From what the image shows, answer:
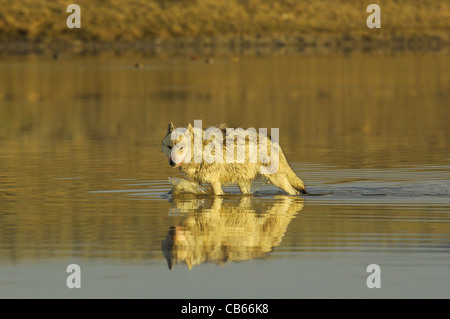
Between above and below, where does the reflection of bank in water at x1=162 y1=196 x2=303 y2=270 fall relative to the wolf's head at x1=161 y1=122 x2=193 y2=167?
below

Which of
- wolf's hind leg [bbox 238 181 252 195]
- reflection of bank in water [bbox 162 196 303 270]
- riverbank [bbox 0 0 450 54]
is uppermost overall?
riverbank [bbox 0 0 450 54]

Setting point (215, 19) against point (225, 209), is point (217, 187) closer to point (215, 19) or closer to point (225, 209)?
point (225, 209)

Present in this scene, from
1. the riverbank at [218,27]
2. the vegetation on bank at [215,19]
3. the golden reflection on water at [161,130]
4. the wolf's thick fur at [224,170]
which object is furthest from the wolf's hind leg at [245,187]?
the vegetation on bank at [215,19]

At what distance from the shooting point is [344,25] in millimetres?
92000

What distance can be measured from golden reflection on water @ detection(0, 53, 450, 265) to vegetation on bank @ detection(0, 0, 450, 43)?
21540 mm

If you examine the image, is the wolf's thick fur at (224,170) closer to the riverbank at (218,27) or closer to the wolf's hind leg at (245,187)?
the wolf's hind leg at (245,187)

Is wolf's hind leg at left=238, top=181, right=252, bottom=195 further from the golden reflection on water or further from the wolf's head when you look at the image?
the wolf's head

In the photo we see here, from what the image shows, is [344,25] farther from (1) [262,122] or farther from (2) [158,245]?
(2) [158,245]

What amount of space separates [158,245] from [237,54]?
60.7 m

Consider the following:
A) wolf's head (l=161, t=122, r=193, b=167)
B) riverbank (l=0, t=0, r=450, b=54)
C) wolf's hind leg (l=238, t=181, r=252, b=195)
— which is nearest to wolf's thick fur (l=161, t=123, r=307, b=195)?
wolf's head (l=161, t=122, r=193, b=167)

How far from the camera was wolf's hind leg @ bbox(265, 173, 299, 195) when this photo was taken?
54.4 feet

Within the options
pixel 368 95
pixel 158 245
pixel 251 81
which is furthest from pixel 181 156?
pixel 251 81

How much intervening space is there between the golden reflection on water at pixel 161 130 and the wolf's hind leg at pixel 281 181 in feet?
1.31

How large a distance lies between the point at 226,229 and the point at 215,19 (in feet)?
260
